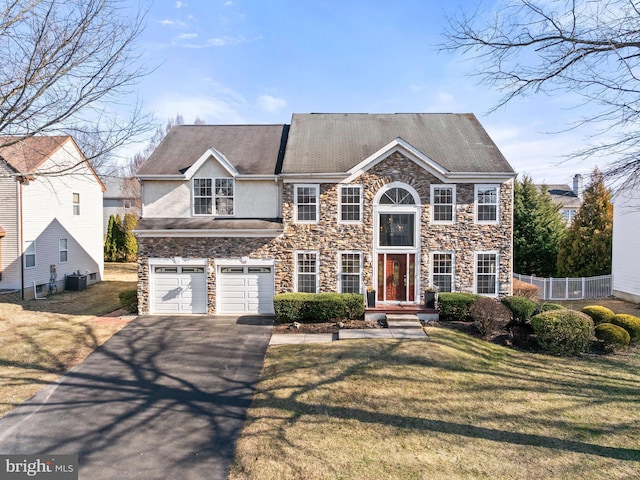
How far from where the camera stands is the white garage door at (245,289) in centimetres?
1558

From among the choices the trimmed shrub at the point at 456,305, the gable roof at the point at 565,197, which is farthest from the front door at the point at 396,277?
the gable roof at the point at 565,197

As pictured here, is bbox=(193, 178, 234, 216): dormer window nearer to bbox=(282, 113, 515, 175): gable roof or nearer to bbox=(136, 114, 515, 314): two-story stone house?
bbox=(136, 114, 515, 314): two-story stone house

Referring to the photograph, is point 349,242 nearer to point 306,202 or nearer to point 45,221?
point 306,202

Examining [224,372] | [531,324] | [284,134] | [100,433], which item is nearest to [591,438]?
[531,324]

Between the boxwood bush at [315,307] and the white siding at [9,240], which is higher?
the white siding at [9,240]

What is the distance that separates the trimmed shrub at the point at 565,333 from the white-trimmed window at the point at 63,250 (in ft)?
80.4

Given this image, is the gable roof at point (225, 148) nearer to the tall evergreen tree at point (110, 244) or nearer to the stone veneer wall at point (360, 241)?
the stone veneer wall at point (360, 241)

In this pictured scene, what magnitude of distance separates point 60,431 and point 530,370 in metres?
11.7

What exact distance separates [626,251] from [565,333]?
12272 mm

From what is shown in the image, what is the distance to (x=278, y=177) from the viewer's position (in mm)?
15734

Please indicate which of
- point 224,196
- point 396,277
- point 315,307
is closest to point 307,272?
point 315,307

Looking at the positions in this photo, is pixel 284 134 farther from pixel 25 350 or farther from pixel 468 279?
pixel 25 350

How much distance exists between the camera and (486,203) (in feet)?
50.9

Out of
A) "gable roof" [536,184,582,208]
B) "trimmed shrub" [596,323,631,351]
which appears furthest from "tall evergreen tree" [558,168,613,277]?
"gable roof" [536,184,582,208]
